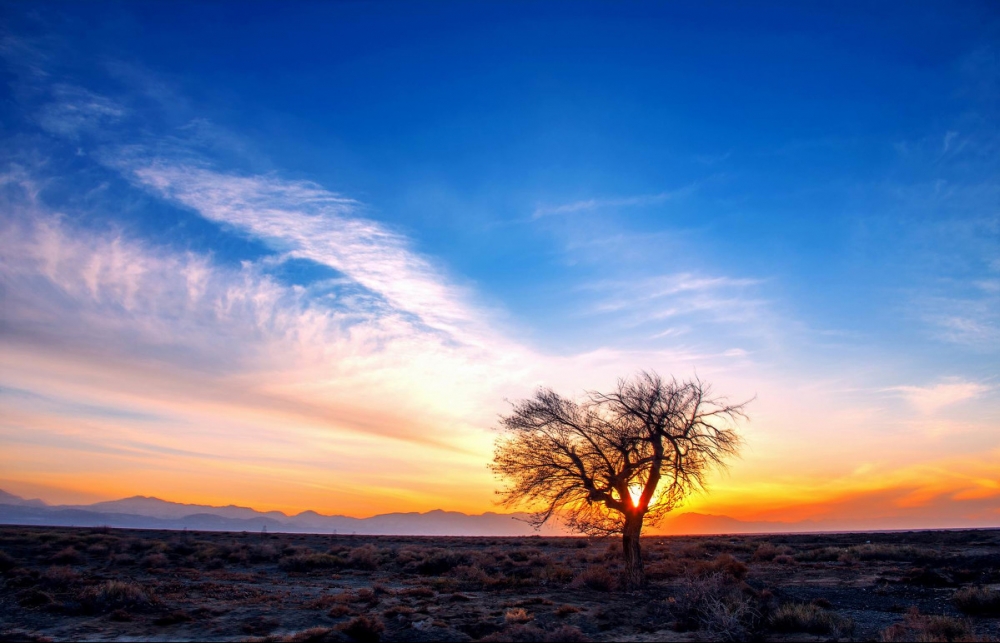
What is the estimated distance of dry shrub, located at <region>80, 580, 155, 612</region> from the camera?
16.2m

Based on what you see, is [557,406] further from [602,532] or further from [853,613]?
[853,613]

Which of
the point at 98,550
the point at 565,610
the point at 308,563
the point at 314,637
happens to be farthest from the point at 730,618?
the point at 98,550

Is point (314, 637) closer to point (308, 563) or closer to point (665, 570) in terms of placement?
point (665, 570)

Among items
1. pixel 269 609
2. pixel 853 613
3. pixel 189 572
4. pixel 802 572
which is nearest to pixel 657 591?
pixel 853 613

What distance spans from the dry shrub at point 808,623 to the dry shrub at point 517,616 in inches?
250

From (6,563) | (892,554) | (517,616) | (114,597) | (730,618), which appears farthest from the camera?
(892,554)

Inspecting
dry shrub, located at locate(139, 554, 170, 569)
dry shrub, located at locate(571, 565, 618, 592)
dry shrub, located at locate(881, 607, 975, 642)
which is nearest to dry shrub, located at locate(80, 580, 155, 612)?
dry shrub, located at locate(139, 554, 170, 569)

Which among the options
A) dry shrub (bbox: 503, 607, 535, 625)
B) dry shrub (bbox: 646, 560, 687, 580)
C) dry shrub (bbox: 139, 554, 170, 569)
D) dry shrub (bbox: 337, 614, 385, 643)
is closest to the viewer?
dry shrub (bbox: 337, 614, 385, 643)

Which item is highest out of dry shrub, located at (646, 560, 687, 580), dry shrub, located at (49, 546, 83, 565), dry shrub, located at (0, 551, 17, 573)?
dry shrub, located at (646, 560, 687, 580)

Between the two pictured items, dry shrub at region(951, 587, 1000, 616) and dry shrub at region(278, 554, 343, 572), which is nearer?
dry shrub at region(951, 587, 1000, 616)

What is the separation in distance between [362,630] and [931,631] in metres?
12.9

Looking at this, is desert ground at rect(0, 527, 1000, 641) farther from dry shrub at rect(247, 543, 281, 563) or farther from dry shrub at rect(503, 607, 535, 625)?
dry shrub at rect(247, 543, 281, 563)

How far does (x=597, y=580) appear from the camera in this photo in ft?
68.7

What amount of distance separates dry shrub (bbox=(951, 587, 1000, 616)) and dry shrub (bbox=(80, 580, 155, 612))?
24221 mm
